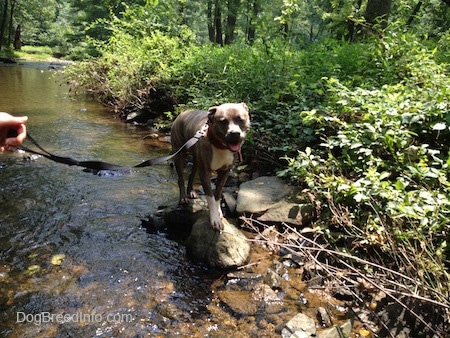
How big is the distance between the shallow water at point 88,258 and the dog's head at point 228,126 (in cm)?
146

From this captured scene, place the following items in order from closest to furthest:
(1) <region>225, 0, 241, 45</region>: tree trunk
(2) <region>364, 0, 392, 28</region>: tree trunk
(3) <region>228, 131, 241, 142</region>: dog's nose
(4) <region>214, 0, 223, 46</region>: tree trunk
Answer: (3) <region>228, 131, 241, 142</region>: dog's nose
(2) <region>364, 0, 392, 28</region>: tree trunk
(4) <region>214, 0, 223, 46</region>: tree trunk
(1) <region>225, 0, 241, 45</region>: tree trunk

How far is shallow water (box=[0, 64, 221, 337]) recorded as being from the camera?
129 inches

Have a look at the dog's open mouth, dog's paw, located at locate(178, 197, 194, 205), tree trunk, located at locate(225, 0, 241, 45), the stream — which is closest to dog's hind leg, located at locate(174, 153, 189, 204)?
dog's paw, located at locate(178, 197, 194, 205)

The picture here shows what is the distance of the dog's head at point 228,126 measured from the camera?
3910 mm

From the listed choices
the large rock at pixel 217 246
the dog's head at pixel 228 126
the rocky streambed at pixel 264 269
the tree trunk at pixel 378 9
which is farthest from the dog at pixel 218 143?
the tree trunk at pixel 378 9

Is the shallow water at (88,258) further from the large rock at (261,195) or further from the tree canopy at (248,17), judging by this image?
the tree canopy at (248,17)

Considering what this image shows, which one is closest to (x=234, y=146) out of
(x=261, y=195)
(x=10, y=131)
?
(x=261, y=195)

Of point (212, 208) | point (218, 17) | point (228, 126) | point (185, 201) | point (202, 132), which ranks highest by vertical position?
point (218, 17)

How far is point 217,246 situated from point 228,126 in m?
1.40

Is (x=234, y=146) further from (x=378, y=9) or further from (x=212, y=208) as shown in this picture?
(x=378, y=9)

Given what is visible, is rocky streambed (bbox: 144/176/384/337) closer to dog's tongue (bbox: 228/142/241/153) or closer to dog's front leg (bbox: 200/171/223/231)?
dog's front leg (bbox: 200/171/223/231)

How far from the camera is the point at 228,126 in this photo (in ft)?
13.0

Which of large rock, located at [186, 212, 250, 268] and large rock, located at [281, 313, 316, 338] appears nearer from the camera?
large rock, located at [281, 313, 316, 338]

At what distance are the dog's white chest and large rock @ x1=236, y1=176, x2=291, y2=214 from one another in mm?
968
